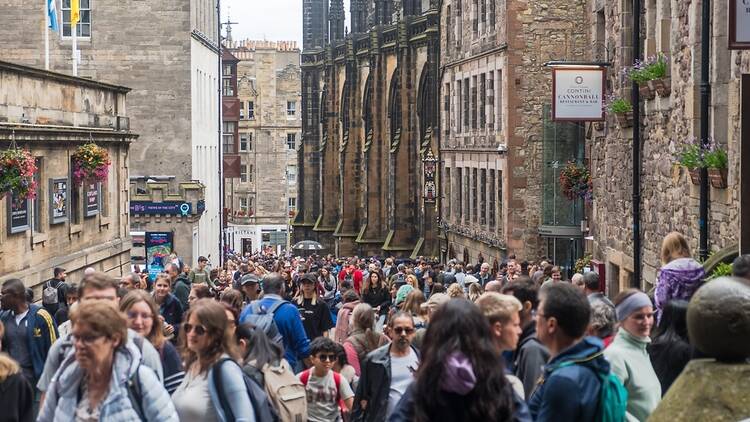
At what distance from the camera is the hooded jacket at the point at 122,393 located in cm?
679

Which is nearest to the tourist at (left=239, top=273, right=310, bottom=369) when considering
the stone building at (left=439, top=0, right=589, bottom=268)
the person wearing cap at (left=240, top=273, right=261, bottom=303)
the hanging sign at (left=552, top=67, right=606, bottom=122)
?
the person wearing cap at (left=240, top=273, right=261, bottom=303)

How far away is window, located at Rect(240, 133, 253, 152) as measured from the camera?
117 m

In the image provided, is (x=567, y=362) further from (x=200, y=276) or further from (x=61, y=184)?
(x=61, y=184)

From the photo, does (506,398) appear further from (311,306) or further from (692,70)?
(692,70)

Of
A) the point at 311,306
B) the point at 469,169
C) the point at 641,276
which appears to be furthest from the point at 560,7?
the point at 311,306

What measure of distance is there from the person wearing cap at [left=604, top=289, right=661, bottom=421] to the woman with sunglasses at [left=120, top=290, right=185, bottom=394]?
233 cm

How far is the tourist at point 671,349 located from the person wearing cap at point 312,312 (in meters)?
6.54

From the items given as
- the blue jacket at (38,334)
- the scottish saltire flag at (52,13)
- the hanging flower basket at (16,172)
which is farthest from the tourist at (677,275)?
the scottish saltire flag at (52,13)

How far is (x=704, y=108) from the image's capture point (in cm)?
1664

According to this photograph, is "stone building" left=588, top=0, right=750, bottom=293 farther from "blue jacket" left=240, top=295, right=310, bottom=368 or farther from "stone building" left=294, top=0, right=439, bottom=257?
"stone building" left=294, top=0, right=439, bottom=257

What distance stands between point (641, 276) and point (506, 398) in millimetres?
15553

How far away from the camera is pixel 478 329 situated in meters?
5.96

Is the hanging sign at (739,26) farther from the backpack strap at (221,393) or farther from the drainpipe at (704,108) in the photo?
the backpack strap at (221,393)

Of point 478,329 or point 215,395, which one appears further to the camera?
point 215,395
